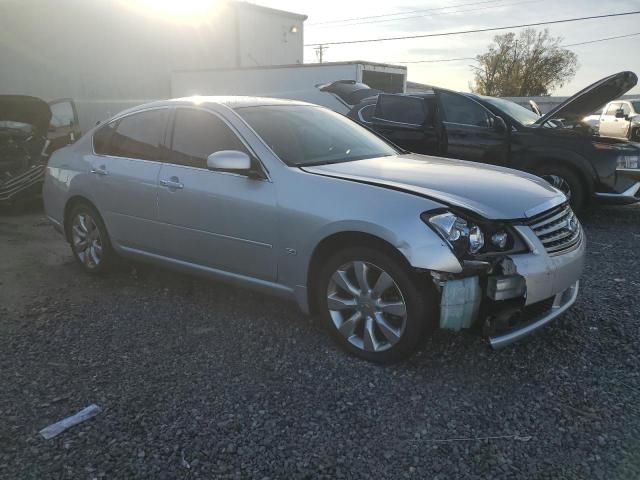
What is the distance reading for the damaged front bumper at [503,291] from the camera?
111 inches

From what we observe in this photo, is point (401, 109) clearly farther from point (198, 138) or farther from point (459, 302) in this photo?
point (459, 302)

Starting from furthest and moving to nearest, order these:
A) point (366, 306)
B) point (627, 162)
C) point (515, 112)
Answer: point (515, 112)
point (627, 162)
point (366, 306)

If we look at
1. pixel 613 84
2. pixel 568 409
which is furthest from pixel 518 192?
pixel 613 84

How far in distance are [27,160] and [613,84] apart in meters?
7.98

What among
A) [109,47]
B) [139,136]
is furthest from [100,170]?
[109,47]

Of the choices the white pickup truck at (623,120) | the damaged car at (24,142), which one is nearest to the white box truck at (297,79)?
the damaged car at (24,142)

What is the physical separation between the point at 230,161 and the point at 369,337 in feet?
4.54

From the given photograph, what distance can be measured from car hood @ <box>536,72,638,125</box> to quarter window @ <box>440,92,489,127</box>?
0.71 meters

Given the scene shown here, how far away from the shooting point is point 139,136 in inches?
173

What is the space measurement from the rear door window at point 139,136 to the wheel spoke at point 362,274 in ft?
6.35

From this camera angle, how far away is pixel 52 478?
2.27 meters

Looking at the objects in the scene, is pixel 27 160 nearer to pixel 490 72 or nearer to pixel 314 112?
pixel 314 112

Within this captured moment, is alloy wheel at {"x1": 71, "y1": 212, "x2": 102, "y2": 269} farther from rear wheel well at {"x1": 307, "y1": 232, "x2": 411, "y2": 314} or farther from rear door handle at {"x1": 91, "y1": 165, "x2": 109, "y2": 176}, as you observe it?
A: rear wheel well at {"x1": 307, "y1": 232, "x2": 411, "y2": 314}

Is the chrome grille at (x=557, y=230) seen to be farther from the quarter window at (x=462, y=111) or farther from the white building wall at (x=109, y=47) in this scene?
the white building wall at (x=109, y=47)
